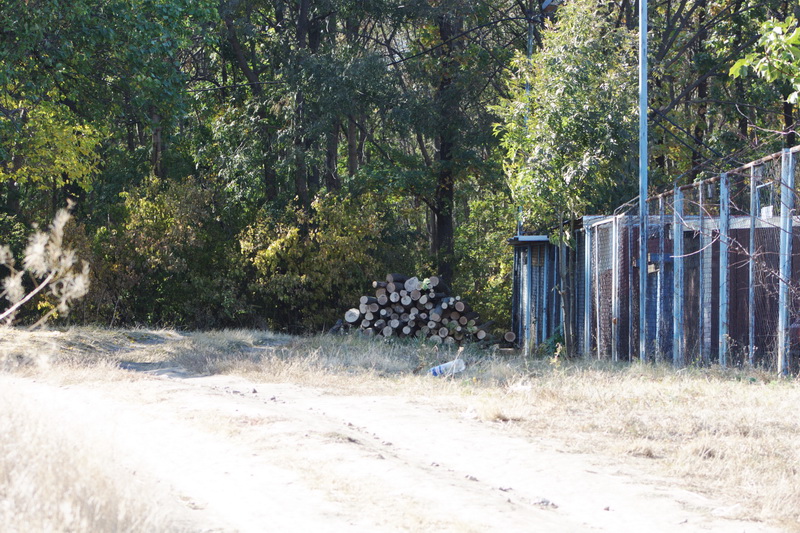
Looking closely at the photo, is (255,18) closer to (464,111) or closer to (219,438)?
(464,111)

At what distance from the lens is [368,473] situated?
641 centimetres

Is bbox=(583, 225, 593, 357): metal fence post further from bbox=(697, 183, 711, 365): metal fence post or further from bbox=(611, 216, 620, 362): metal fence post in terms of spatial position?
bbox=(697, 183, 711, 365): metal fence post

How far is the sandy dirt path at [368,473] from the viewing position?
5.37 metres

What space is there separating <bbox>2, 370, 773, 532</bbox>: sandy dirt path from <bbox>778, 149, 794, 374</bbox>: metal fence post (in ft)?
14.6

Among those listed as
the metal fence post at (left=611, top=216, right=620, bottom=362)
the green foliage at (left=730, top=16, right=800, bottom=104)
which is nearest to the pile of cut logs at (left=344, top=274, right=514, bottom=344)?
the metal fence post at (left=611, top=216, right=620, bottom=362)

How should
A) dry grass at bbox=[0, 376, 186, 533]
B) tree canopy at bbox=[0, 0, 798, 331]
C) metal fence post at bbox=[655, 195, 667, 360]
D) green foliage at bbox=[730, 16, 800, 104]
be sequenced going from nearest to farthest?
dry grass at bbox=[0, 376, 186, 533] → green foliage at bbox=[730, 16, 800, 104] → metal fence post at bbox=[655, 195, 667, 360] → tree canopy at bbox=[0, 0, 798, 331]

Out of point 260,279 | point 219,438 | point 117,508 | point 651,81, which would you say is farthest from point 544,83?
point 117,508

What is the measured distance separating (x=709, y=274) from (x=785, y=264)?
6.26 feet

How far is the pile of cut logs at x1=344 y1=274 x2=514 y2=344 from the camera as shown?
21.0 meters

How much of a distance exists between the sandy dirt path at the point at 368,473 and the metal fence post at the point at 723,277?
180 inches

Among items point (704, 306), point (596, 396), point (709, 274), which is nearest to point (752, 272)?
point (709, 274)

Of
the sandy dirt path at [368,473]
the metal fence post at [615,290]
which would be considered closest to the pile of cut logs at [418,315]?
the metal fence post at [615,290]

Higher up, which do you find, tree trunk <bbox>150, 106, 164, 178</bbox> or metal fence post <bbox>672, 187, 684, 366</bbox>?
tree trunk <bbox>150, 106, 164, 178</bbox>

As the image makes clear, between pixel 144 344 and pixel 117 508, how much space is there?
1361 cm
